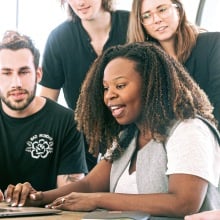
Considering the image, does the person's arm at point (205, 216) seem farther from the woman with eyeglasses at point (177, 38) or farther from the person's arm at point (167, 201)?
the woman with eyeglasses at point (177, 38)

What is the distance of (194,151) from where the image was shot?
1521 mm

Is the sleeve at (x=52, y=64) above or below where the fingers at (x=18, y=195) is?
above

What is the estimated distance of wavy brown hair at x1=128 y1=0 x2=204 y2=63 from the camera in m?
2.42

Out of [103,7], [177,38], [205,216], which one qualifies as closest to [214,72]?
[177,38]

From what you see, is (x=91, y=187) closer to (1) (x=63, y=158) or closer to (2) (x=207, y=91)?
(1) (x=63, y=158)

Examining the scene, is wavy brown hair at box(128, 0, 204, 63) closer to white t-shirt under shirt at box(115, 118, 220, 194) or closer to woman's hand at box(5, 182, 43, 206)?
white t-shirt under shirt at box(115, 118, 220, 194)

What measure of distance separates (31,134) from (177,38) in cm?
79

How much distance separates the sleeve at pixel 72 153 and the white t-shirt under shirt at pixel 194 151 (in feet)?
2.57

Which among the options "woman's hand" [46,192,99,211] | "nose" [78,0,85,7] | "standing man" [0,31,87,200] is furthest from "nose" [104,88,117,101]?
"nose" [78,0,85,7]

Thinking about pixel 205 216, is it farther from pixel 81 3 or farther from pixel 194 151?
pixel 81 3

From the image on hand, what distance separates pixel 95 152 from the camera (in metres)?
1.92

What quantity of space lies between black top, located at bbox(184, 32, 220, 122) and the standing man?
23.5 inches

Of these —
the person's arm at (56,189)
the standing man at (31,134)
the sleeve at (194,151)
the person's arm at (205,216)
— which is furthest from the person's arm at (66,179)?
the person's arm at (205,216)

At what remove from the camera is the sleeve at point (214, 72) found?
2.36m
